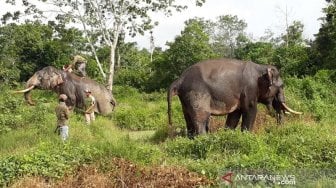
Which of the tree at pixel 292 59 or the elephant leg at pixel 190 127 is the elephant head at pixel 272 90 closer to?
the elephant leg at pixel 190 127

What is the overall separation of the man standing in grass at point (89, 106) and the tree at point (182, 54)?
19.3m

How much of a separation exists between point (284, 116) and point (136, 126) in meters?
5.32

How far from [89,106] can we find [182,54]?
19.9 m

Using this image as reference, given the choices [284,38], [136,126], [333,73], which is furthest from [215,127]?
[284,38]

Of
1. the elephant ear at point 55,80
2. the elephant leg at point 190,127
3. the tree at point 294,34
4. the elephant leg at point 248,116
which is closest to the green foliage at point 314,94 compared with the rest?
the elephant leg at point 248,116

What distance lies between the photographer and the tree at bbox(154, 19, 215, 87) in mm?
36562

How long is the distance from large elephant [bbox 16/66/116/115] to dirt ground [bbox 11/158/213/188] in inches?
287

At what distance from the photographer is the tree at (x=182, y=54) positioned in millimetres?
36562

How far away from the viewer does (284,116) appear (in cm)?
1545

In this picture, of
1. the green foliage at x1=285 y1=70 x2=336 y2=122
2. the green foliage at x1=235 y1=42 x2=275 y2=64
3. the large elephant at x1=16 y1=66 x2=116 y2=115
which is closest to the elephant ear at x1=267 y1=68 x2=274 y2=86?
the green foliage at x1=285 y1=70 x2=336 y2=122

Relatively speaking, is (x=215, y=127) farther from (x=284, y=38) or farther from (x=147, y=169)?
(x=284, y=38)

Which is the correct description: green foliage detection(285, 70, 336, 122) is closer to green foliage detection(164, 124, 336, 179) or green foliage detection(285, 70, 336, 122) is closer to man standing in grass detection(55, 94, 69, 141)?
green foliage detection(164, 124, 336, 179)

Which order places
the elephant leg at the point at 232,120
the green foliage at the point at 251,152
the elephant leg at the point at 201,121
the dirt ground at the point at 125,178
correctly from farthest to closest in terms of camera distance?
the elephant leg at the point at 232,120 → the elephant leg at the point at 201,121 → the green foliage at the point at 251,152 → the dirt ground at the point at 125,178

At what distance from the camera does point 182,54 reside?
36719 mm
